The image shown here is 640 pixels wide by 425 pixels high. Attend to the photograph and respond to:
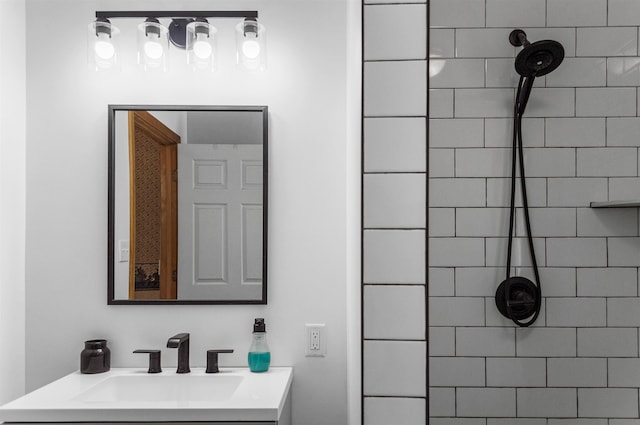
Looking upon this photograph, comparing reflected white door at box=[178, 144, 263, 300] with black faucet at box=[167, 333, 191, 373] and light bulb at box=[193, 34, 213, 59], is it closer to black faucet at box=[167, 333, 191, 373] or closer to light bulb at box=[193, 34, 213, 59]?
black faucet at box=[167, 333, 191, 373]

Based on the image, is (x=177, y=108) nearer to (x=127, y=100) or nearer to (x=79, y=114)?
(x=127, y=100)

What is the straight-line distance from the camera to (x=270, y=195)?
6.09 feet

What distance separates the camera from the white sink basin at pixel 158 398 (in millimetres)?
1354

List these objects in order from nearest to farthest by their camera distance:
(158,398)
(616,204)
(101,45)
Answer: (616,204) → (158,398) → (101,45)

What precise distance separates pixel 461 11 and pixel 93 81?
1409 millimetres

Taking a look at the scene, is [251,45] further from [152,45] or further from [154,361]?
[154,361]

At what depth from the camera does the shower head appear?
0.86 meters

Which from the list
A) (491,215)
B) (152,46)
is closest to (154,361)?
(152,46)

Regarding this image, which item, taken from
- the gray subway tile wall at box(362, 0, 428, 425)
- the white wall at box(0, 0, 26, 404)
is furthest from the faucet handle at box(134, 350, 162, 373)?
the gray subway tile wall at box(362, 0, 428, 425)

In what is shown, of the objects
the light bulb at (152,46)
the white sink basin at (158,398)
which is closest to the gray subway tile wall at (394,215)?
the white sink basin at (158,398)

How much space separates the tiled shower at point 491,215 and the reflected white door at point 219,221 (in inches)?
41.4

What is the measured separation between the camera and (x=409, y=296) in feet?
2.75

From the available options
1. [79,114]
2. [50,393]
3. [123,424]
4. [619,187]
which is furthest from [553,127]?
[79,114]

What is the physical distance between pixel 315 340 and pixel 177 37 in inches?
43.5
